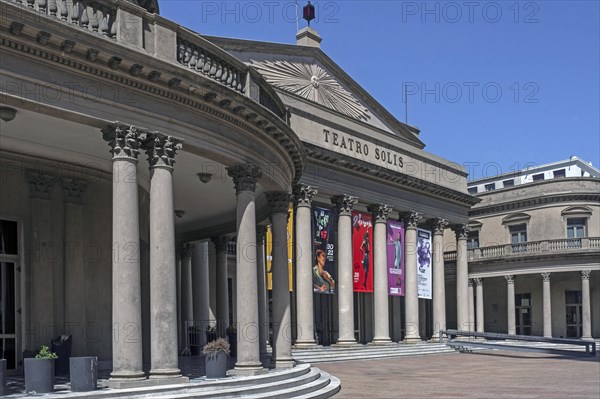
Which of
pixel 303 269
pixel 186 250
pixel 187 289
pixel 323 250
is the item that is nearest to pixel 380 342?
pixel 323 250

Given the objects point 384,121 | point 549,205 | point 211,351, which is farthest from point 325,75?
point 211,351

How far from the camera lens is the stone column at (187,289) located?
27109 mm

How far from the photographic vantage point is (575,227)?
4706 centimetres

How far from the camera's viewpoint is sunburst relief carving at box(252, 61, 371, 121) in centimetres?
3303

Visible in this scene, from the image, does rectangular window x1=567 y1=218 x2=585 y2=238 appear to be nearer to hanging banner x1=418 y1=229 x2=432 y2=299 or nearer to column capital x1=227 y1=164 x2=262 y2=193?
hanging banner x1=418 y1=229 x2=432 y2=299

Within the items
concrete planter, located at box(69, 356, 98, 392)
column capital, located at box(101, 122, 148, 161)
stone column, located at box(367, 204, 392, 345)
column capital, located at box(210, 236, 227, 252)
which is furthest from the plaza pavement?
column capital, located at box(101, 122, 148, 161)

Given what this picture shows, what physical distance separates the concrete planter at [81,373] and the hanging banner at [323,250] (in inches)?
712

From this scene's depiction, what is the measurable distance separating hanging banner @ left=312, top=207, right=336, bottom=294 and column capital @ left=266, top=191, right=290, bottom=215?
1082cm

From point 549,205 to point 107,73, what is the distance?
39.9m

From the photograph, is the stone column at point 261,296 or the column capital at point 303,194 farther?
the column capital at point 303,194

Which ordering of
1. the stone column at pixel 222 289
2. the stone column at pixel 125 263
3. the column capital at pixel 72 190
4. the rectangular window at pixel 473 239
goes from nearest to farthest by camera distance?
the stone column at pixel 125 263 → the column capital at pixel 72 190 → the stone column at pixel 222 289 → the rectangular window at pixel 473 239

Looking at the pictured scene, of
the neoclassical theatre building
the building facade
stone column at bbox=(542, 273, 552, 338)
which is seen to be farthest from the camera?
the building facade

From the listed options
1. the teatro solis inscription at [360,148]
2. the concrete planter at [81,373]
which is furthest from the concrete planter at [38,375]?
the teatro solis inscription at [360,148]

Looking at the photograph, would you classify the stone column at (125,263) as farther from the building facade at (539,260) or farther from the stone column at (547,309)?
the stone column at (547,309)
